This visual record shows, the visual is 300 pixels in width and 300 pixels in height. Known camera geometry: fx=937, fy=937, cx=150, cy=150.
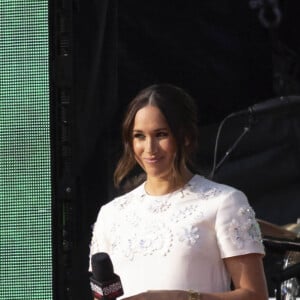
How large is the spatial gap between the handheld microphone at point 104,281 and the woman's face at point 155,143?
45 cm

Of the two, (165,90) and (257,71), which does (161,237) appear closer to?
(165,90)

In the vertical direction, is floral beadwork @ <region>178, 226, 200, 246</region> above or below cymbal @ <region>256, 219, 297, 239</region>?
above

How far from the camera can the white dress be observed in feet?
8.42

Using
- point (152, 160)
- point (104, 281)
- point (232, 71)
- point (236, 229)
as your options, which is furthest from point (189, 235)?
point (232, 71)

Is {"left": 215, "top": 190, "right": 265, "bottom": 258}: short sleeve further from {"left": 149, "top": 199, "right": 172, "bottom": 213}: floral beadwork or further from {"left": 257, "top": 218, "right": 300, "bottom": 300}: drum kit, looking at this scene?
{"left": 257, "top": 218, "right": 300, "bottom": 300}: drum kit

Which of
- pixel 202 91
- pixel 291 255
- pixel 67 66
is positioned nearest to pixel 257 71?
pixel 202 91

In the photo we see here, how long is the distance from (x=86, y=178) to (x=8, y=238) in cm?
136

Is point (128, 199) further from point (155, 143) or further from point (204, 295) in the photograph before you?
point (204, 295)

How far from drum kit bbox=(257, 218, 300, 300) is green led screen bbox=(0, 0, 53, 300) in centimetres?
85

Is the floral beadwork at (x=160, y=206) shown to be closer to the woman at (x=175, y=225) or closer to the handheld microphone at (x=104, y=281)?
the woman at (x=175, y=225)

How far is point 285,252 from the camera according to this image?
337 centimetres

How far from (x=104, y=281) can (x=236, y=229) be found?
479mm

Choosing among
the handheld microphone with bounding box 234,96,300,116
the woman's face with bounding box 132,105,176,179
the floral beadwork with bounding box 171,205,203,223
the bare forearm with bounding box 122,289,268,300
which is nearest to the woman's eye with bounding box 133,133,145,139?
the woman's face with bounding box 132,105,176,179

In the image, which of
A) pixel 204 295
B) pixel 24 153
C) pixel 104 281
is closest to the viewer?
pixel 104 281
